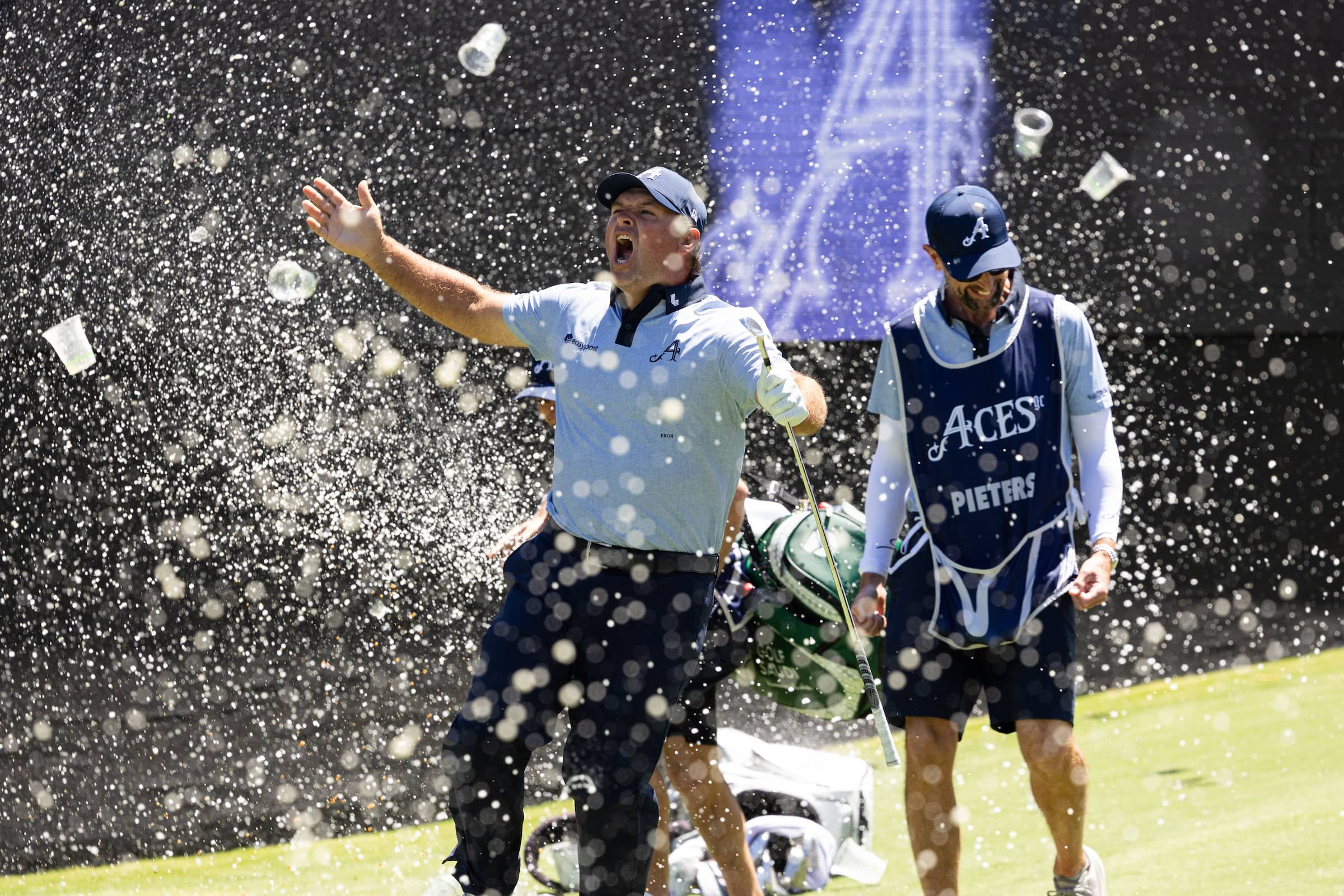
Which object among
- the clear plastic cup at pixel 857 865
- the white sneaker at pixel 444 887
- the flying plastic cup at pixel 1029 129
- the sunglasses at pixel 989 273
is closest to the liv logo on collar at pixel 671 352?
the sunglasses at pixel 989 273

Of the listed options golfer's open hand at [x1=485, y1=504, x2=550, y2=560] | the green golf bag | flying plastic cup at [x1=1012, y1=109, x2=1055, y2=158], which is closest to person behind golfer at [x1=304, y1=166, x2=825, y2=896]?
golfer's open hand at [x1=485, y1=504, x2=550, y2=560]

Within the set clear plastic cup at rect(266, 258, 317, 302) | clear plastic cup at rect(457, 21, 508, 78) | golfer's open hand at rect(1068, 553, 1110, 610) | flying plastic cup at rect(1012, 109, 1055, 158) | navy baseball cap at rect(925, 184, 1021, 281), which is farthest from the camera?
flying plastic cup at rect(1012, 109, 1055, 158)

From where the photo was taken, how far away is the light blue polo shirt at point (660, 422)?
3.53 metres

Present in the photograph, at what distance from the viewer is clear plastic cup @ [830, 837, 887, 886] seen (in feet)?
16.4

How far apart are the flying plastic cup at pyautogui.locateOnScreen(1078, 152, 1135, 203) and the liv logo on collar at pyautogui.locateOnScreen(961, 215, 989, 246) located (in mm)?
4199

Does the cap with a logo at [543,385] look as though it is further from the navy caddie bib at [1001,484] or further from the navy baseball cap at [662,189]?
the navy caddie bib at [1001,484]

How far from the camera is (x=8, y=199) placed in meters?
5.76

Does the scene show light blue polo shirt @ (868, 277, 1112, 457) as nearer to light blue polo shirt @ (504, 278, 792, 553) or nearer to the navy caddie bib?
the navy caddie bib

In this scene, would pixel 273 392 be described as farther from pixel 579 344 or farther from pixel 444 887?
pixel 444 887

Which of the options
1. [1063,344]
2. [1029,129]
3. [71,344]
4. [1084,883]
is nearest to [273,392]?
[71,344]

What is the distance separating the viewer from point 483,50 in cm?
649

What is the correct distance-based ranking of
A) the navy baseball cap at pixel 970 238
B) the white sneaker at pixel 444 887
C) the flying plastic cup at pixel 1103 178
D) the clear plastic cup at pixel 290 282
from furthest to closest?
the flying plastic cup at pixel 1103 178 → the clear plastic cup at pixel 290 282 → the navy baseball cap at pixel 970 238 → the white sneaker at pixel 444 887

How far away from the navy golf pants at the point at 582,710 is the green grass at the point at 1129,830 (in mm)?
1731

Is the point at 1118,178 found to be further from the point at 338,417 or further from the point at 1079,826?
the point at 1079,826
